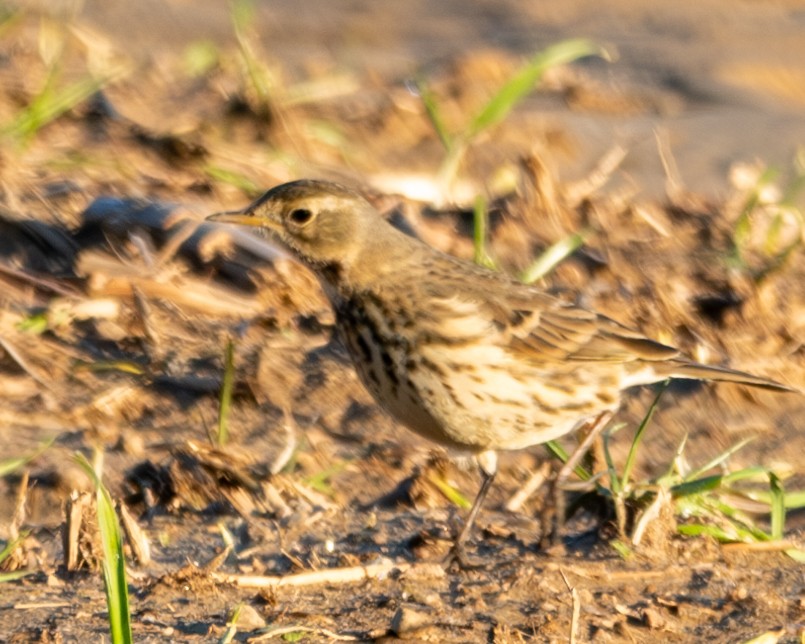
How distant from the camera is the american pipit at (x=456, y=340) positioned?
15.8ft

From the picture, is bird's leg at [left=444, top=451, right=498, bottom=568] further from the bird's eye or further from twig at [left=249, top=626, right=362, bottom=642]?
the bird's eye

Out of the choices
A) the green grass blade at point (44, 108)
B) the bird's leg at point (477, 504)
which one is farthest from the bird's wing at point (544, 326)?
the green grass blade at point (44, 108)

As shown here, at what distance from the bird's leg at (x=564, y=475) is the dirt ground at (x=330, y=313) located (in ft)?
0.18

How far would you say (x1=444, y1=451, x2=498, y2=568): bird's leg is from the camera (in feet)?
14.7

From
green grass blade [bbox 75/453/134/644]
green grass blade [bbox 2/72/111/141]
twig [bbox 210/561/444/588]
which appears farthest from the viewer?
green grass blade [bbox 2/72/111/141]

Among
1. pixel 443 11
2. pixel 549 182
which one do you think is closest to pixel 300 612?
pixel 549 182

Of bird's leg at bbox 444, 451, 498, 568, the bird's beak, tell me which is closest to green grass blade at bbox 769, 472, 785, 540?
bird's leg at bbox 444, 451, 498, 568

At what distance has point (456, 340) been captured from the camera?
16.0 ft

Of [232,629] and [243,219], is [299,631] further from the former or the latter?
[243,219]

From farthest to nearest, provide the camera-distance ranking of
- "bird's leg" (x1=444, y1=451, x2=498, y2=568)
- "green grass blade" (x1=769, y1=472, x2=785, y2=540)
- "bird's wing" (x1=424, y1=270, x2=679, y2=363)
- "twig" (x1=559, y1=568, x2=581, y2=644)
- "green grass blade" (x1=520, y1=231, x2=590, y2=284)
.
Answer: "green grass blade" (x1=520, y1=231, x2=590, y2=284) < "bird's wing" (x1=424, y1=270, x2=679, y2=363) < "green grass blade" (x1=769, y1=472, x2=785, y2=540) < "bird's leg" (x1=444, y1=451, x2=498, y2=568) < "twig" (x1=559, y1=568, x2=581, y2=644)

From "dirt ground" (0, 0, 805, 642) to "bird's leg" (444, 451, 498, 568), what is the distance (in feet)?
0.26

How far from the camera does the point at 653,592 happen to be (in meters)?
4.34

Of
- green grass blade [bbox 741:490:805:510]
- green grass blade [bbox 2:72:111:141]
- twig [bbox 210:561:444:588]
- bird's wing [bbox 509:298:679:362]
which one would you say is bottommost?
green grass blade [bbox 741:490:805:510]

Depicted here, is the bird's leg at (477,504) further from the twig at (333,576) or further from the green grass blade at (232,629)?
the green grass blade at (232,629)
